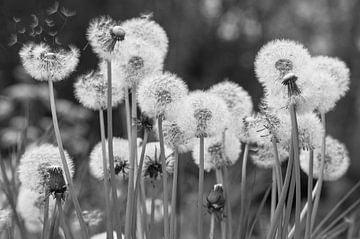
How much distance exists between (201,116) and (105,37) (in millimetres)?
301

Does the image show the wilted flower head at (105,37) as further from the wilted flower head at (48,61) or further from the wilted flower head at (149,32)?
the wilted flower head at (149,32)

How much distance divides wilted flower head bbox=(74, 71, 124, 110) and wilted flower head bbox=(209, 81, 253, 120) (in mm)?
329

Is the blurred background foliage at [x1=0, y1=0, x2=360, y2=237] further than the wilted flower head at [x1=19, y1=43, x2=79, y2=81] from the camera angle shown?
Yes

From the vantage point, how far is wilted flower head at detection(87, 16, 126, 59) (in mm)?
1368

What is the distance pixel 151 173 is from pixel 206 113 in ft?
1.02

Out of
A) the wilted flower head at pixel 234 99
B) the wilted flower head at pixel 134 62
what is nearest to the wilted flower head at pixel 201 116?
the wilted flower head at pixel 134 62

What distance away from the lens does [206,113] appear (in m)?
1.50

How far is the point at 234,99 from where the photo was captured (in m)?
1.83

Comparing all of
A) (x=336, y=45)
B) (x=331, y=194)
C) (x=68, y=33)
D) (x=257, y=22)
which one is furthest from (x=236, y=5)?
(x=331, y=194)

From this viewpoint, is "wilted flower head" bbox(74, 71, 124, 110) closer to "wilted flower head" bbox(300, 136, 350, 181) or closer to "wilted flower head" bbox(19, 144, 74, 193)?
Answer: "wilted flower head" bbox(19, 144, 74, 193)

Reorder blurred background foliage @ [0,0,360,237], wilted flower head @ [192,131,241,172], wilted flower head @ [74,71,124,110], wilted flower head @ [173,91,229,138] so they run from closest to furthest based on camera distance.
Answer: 1. wilted flower head @ [173,91,229,138]
2. wilted flower head @ [74,71,124,110]
3. wilted flower head @ [192,131,241,172]
4. blurred background foliage @ [0,0,360,237]

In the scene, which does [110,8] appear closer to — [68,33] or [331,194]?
[68,33]

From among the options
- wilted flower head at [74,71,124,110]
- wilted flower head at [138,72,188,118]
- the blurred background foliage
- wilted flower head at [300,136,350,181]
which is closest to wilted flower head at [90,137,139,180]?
wilted flower head at [74,71,124,110]

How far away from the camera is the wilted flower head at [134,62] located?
61.1 inches
